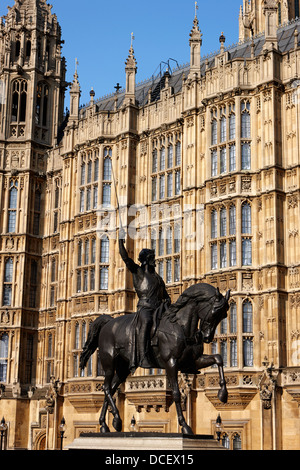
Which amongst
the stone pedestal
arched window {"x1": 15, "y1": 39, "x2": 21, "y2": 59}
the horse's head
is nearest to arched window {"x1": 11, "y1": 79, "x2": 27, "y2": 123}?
arched window {"x1": 15, "y1": 39, "x2": 21, "y2": 59}

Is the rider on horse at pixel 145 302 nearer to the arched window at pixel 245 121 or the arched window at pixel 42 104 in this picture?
the arched window at pixel 245 121

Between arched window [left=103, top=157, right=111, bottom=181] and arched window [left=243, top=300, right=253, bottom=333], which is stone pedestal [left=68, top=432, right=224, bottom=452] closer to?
arched window [left=243, top=300, right=253, bottom=333]

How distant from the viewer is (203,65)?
43875 mm

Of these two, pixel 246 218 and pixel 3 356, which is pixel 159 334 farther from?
pixel 3 356

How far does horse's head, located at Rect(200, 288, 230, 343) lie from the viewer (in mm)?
15852

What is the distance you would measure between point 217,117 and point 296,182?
5949 mm

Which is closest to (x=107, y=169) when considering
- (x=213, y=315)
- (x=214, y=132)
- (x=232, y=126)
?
(x=214, y=132)

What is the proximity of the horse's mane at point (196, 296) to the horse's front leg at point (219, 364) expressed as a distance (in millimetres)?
1154

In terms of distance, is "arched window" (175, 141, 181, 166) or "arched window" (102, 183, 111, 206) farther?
"arched window" (102, 183, 111, 206)

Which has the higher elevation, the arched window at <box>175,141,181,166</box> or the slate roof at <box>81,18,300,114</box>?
the slate roof at <box>81,18,300,114</box>

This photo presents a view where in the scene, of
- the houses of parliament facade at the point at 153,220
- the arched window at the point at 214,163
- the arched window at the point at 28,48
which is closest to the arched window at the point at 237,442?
the houses of parliament facade at the point at 153,220

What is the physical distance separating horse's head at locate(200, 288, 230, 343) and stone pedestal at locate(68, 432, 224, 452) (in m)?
2.26

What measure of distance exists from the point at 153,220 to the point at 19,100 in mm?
15542

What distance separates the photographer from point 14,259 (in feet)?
155
